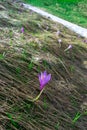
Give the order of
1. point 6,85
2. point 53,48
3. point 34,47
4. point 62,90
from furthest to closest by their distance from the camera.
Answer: point 53,48 < point 34,47 < point 62,90 < point 6,85

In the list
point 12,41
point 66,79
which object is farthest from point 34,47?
point 66,79

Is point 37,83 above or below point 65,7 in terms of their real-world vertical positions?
above

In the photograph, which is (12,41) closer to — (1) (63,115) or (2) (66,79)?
(2) (66,79)

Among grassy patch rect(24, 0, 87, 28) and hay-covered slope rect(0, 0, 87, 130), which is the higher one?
hay-covered slope rect(0, 0, 87, 130)

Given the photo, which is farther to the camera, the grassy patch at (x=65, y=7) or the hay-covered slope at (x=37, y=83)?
the grassy patch at (x=65, y=7)

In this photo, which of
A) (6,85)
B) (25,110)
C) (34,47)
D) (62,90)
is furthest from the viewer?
(34,47)

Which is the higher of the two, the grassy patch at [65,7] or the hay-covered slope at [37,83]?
the hay-covered slope at [37,83]

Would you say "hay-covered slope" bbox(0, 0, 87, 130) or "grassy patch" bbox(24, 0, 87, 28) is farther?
"grassy patch" bbox(24, 0, 87, 28)

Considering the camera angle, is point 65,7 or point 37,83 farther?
point 65,7
